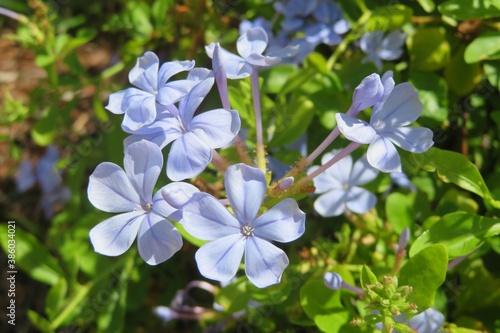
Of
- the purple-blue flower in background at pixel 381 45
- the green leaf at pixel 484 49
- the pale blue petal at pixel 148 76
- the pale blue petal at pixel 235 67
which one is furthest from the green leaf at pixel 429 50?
the pale blue petal at pixel 148 76

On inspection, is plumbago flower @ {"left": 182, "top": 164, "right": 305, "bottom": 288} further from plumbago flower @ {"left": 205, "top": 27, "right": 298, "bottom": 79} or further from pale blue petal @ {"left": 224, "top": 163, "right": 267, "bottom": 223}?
plumbago flower @ {"left": 205, "top": 27, "right": 298, "bottom": 79}

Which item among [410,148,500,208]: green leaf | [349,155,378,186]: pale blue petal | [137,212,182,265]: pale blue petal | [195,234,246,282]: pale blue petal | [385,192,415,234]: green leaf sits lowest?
[385,192,415,234]: green leaf

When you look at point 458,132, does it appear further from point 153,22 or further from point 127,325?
point 127,325

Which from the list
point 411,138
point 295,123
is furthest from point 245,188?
point 295,123

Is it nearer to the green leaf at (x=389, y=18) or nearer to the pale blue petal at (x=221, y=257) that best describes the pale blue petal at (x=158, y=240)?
the pale blue petal at (x=221, y=257)

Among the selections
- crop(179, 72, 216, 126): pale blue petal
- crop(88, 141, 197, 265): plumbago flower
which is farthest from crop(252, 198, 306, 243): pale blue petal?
crop(179, 72, 216, 126): pale blue petal
